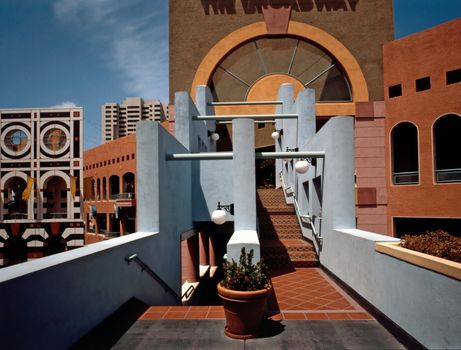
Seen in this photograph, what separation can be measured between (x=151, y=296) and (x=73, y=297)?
3.15 meters

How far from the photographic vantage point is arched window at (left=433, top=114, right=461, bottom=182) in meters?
14.9

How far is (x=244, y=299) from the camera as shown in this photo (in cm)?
455

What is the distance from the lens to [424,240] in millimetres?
4328

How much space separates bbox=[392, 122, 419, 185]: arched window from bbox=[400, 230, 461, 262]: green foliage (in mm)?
14077

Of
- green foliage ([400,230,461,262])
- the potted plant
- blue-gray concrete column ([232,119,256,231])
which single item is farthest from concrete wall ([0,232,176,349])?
green foliage ([400,230,461,262])

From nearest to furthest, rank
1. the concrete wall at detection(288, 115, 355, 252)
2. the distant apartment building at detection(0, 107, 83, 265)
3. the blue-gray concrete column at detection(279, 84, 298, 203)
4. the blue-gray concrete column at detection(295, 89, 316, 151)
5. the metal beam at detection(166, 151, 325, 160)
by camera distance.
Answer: the concrete wall at detection(288, 115, 355, 252), the metal beam at detection(166, 151, 325, 160), the blue-gray concrete column at detection(295, 89, 316, 151), the blue-gray concrete column at detection(279, 84, 298, 203), the distant apartment building at detection(0, 107, 83, 265)

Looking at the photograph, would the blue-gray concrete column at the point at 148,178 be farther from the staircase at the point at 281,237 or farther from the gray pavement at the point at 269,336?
the staircase at the point at 281,237

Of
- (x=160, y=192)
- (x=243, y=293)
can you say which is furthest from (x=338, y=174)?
(x=243, y=293)

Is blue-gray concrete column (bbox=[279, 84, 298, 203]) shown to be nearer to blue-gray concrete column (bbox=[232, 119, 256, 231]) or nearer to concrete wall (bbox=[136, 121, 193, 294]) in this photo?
blue-gray concrete column (bbox=[232, 119, 256, 231])

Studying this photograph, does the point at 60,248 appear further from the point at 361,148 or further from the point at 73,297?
the point at 73,297

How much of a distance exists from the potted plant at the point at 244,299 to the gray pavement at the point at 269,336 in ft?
0.48

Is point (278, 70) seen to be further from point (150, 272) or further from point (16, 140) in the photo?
point (16, 140)

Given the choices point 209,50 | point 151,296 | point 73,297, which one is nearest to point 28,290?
point 73,297

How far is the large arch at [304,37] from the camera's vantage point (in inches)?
811
